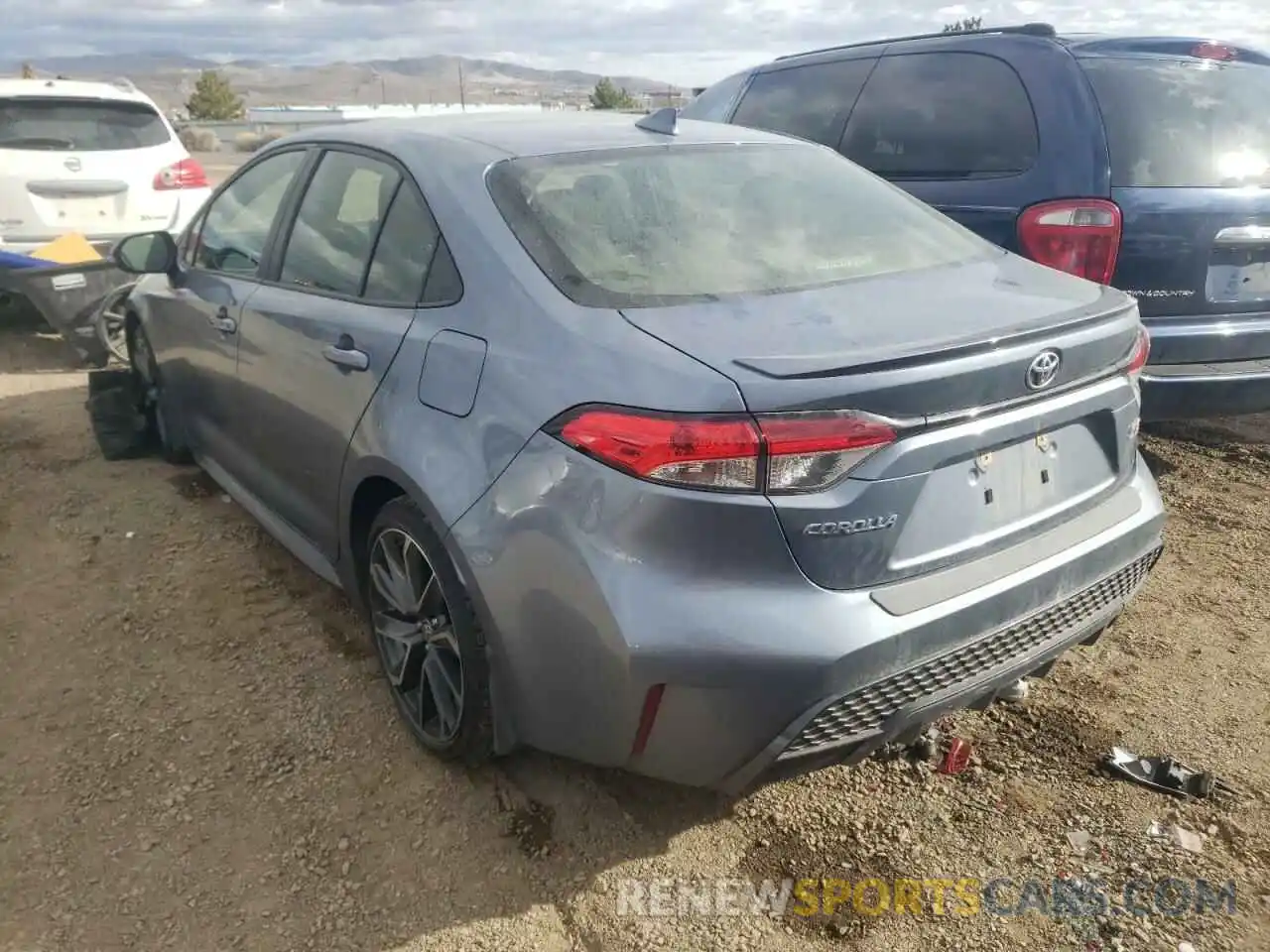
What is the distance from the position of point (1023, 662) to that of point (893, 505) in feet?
1.95

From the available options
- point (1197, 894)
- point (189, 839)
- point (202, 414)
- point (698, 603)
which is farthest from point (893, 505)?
point (202, 414)

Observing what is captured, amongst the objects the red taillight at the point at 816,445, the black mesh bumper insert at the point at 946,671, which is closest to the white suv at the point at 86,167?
the red taillight at the point at 816,445

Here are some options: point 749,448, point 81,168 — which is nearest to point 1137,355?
point 749,448

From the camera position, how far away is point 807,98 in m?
5.25

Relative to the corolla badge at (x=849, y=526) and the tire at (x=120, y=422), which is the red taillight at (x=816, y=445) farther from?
the tire at (x=120, y=422)

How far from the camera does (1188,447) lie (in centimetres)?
486

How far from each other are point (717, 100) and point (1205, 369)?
3308mm

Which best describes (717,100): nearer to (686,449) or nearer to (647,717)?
(686,449)

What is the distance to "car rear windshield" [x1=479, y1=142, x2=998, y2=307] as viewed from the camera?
7.47 feet

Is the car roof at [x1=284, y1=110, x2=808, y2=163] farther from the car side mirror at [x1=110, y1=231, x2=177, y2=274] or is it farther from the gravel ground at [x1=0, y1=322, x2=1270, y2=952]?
the gravel ground at [x1=0, y1=322, x2=1270, y2=952]

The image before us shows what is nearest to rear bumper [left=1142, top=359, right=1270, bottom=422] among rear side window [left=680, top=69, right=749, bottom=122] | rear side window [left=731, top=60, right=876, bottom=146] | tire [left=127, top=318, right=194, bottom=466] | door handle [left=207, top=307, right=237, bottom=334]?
rear side window [left=731, top=60, right=876, bottom=146]

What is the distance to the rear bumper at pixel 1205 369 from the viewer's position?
146 inches

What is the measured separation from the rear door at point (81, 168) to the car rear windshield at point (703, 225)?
5362 mm

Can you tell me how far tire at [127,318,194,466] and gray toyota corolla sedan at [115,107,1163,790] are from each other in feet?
5.75
